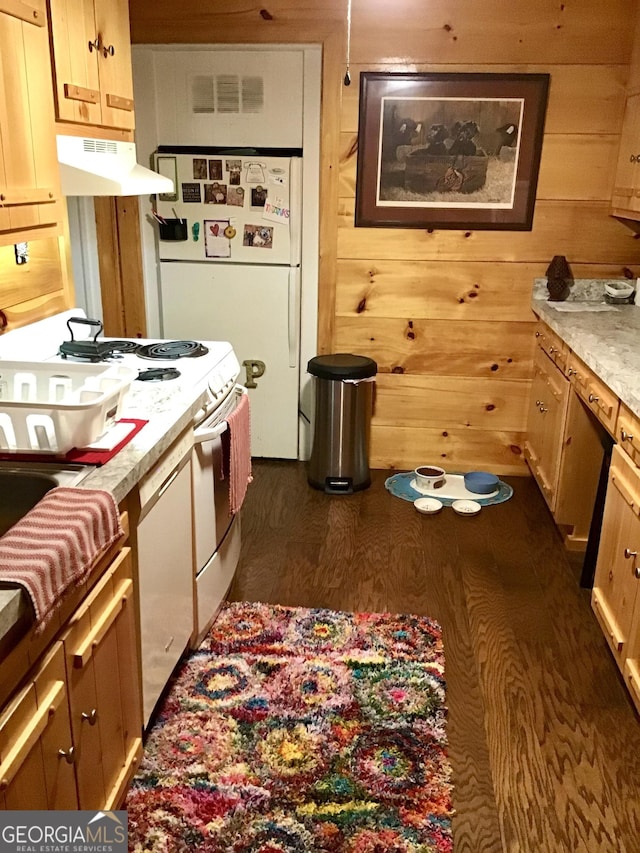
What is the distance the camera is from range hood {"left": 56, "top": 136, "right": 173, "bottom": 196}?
2180 mm

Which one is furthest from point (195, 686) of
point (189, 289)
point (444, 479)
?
point (189, 289)

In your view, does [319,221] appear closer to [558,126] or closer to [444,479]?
[558,126]

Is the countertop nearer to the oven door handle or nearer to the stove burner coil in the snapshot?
the oven door handle

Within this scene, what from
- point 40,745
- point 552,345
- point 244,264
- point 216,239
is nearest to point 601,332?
point 552,345

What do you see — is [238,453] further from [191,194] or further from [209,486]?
[191,194]

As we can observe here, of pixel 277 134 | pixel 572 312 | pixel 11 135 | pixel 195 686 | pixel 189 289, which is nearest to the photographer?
pixel 11 135

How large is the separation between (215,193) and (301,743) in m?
2.74

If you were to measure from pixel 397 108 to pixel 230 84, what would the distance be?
2.74 ft

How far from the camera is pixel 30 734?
4.20 ft

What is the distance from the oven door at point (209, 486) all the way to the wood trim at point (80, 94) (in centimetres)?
100

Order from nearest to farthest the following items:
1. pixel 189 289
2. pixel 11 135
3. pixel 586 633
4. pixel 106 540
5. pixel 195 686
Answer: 1. pixel 106 540
2. pixel 11 135
3. pixel 195 686
4. pixel 586 633
5. pixel 189 289

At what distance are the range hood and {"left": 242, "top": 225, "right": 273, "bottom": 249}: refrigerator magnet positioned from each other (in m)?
1.41

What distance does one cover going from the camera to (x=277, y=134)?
12.3 ft

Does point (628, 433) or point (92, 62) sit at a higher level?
point (92, 62)
